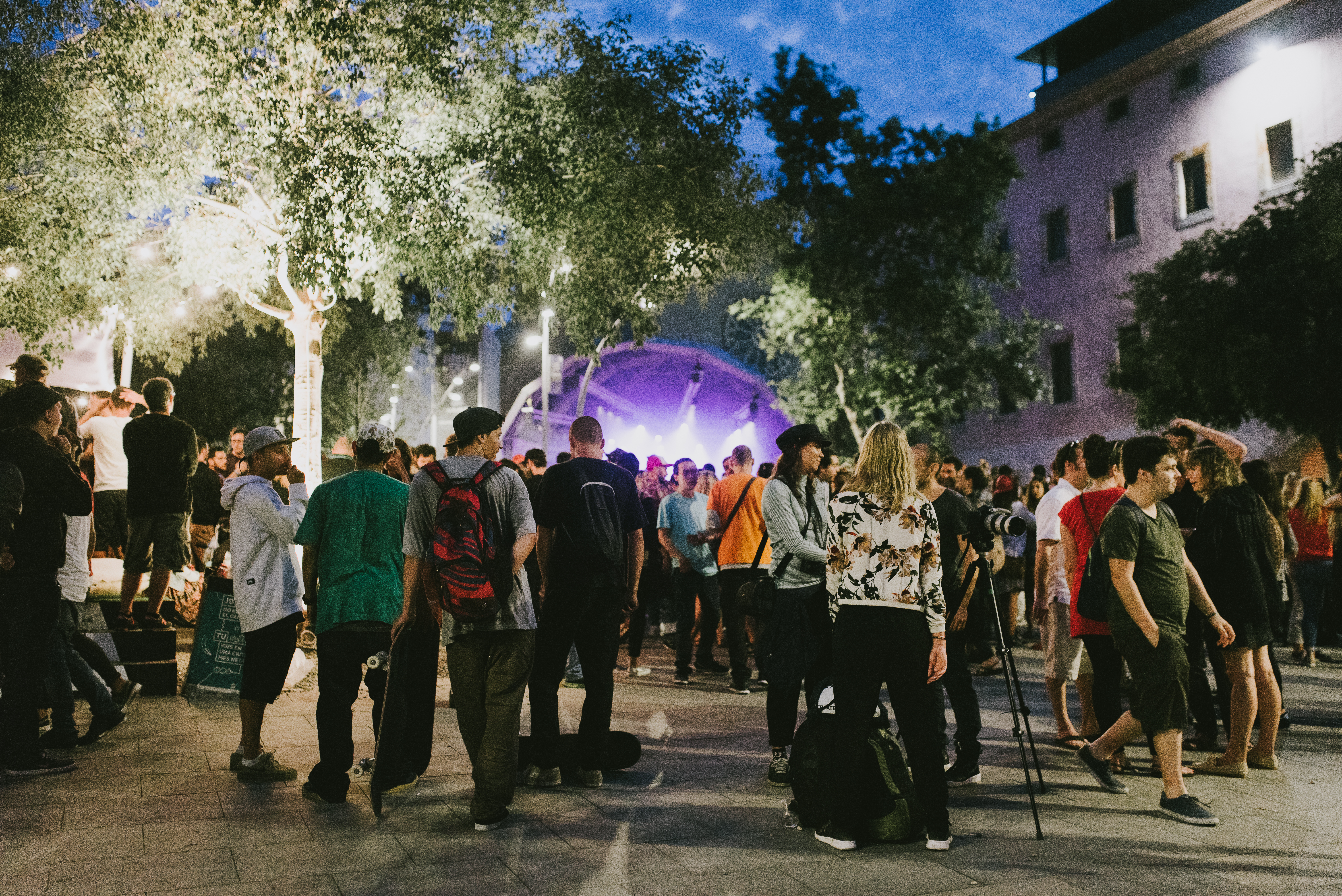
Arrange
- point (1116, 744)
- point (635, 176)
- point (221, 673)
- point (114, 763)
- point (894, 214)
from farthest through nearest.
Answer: point (894, 214), point (635, 176), point (221, 673), point (114, 763), point (1116, 744)

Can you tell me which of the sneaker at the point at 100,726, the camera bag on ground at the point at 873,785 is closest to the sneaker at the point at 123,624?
the sneaker at the point at 100,726

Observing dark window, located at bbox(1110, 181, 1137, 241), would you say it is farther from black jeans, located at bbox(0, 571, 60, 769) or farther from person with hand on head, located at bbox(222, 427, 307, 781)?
black jeans, located at bbox(0, 571, 60, 769)

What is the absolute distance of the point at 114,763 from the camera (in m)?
6.43

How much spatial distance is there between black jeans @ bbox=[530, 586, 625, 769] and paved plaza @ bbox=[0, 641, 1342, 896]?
0.24 m

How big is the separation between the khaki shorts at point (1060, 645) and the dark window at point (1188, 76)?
1085 inches

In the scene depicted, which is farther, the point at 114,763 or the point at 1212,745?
the point at 1212,745

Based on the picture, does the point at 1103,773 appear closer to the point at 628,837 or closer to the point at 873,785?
the point at 873,785

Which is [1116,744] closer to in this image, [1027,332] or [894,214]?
[894,214]

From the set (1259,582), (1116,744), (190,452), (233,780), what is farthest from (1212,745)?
(190,452)

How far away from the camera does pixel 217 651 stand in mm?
8531

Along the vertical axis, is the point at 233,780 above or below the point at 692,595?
below

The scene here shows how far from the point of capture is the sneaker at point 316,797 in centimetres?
566

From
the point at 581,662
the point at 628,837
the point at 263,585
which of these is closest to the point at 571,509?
the point at 581,662

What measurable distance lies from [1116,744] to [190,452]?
7.26 meters
